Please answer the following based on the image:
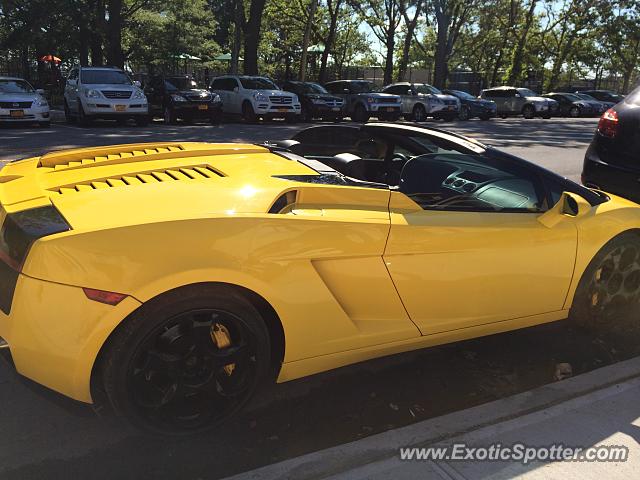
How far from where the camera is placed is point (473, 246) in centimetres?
285

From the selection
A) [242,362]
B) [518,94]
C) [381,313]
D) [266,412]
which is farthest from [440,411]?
[518,94]

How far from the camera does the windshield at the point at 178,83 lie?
61.0ft

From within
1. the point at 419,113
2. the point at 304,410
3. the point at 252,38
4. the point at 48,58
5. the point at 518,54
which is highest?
the point at 518,54

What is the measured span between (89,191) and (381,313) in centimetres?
144

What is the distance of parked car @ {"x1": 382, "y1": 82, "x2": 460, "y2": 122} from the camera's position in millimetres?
23359

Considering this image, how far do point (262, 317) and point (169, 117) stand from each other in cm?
1669

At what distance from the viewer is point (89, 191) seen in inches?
101

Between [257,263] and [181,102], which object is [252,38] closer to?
[181,102]

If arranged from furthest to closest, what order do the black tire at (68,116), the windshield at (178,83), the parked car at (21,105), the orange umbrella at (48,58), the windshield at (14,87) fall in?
the orange umbrella at (48,58) → the windshield at (178,83) → the black tire at (68,116) → the windshield at (14,87) → the parked car at (21,105)

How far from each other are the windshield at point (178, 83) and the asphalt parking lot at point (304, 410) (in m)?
16.8

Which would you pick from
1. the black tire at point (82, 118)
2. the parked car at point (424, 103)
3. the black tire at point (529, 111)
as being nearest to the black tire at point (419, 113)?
the parked car at point (424, 103)

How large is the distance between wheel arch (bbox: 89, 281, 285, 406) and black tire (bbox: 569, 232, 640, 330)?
6.26ft

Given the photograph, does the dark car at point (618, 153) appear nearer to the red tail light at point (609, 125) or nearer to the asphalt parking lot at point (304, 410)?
the red tail light at point (609, 125)

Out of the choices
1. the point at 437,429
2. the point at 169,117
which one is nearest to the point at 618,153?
the point at 437,429
